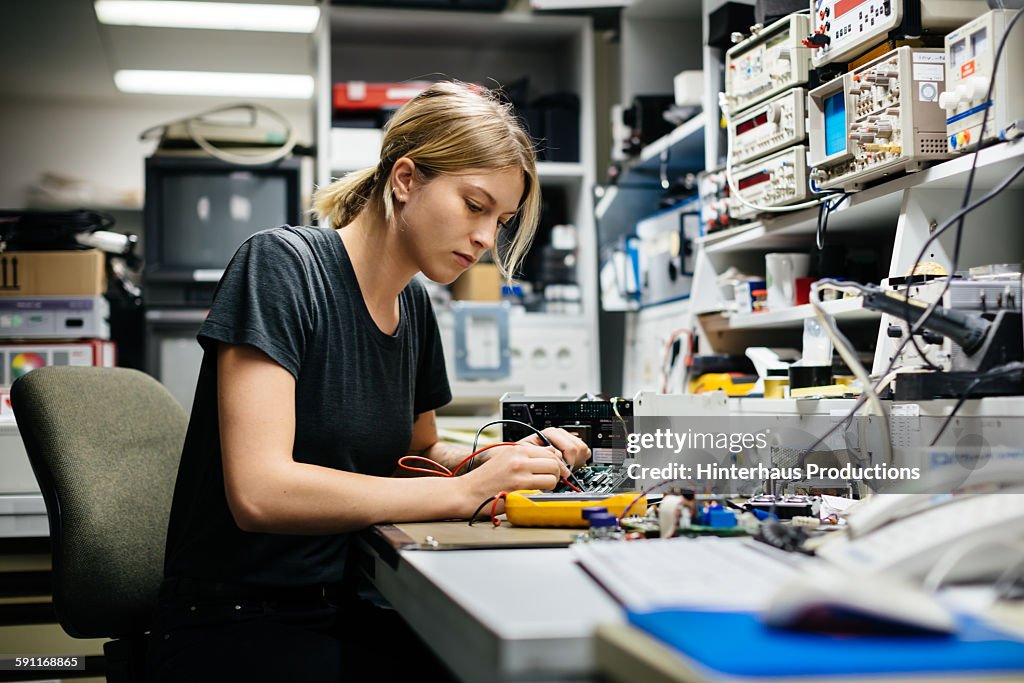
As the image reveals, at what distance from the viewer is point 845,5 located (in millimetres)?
1685

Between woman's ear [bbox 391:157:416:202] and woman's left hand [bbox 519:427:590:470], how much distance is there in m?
0.41

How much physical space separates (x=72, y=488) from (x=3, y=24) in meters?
3.55

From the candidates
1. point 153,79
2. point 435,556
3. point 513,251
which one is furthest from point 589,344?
point 153,79

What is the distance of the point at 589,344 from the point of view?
3400 millimetres

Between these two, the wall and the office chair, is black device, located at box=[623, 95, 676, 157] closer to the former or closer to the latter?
the office chair

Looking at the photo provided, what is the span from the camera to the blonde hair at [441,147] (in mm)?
1413

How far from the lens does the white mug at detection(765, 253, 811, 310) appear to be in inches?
81.0

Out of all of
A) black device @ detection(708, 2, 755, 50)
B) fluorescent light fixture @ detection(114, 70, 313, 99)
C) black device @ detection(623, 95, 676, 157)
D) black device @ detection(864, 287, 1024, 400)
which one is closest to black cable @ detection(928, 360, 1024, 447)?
black device @ detection(864, 287, 1024, 400)

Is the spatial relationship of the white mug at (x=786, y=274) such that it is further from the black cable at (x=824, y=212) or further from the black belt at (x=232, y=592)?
the black belt at (x=232, y=592)

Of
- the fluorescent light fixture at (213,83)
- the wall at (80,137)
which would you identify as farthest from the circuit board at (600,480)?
the wall at (80,137)

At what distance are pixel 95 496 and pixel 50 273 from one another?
173cm

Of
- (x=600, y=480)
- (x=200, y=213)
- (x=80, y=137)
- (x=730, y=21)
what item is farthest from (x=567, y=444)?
(x=80, y=137)

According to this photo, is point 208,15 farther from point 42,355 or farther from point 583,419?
point 583,419

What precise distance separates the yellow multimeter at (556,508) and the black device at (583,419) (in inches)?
15.4
